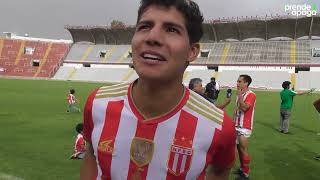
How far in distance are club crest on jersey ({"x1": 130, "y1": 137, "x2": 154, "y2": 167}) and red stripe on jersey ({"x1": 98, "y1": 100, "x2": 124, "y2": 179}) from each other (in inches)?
5.3

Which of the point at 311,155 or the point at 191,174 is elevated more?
the point at 191,174

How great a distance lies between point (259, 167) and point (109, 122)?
24.6ft

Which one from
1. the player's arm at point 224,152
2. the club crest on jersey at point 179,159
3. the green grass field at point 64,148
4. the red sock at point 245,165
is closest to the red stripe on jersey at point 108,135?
the club crest on jersey at point 179,159

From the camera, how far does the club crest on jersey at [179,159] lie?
2129 millimetres

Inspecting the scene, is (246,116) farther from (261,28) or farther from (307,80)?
(261,28)

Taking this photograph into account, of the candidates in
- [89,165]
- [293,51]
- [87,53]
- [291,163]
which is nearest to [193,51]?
[89,165]

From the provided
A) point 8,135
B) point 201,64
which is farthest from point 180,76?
point 201,64

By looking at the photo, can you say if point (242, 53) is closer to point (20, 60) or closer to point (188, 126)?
point (20, 60)

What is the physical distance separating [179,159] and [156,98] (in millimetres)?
338

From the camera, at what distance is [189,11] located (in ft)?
6.77

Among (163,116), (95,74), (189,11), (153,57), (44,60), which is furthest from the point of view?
(44,60)

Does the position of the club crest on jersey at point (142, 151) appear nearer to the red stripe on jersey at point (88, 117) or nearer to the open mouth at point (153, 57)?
the red stripe on jersey at point (88, 117)

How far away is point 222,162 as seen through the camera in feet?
7.57

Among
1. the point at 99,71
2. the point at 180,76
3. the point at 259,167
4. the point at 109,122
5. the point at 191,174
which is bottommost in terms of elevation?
the point at 99,71
